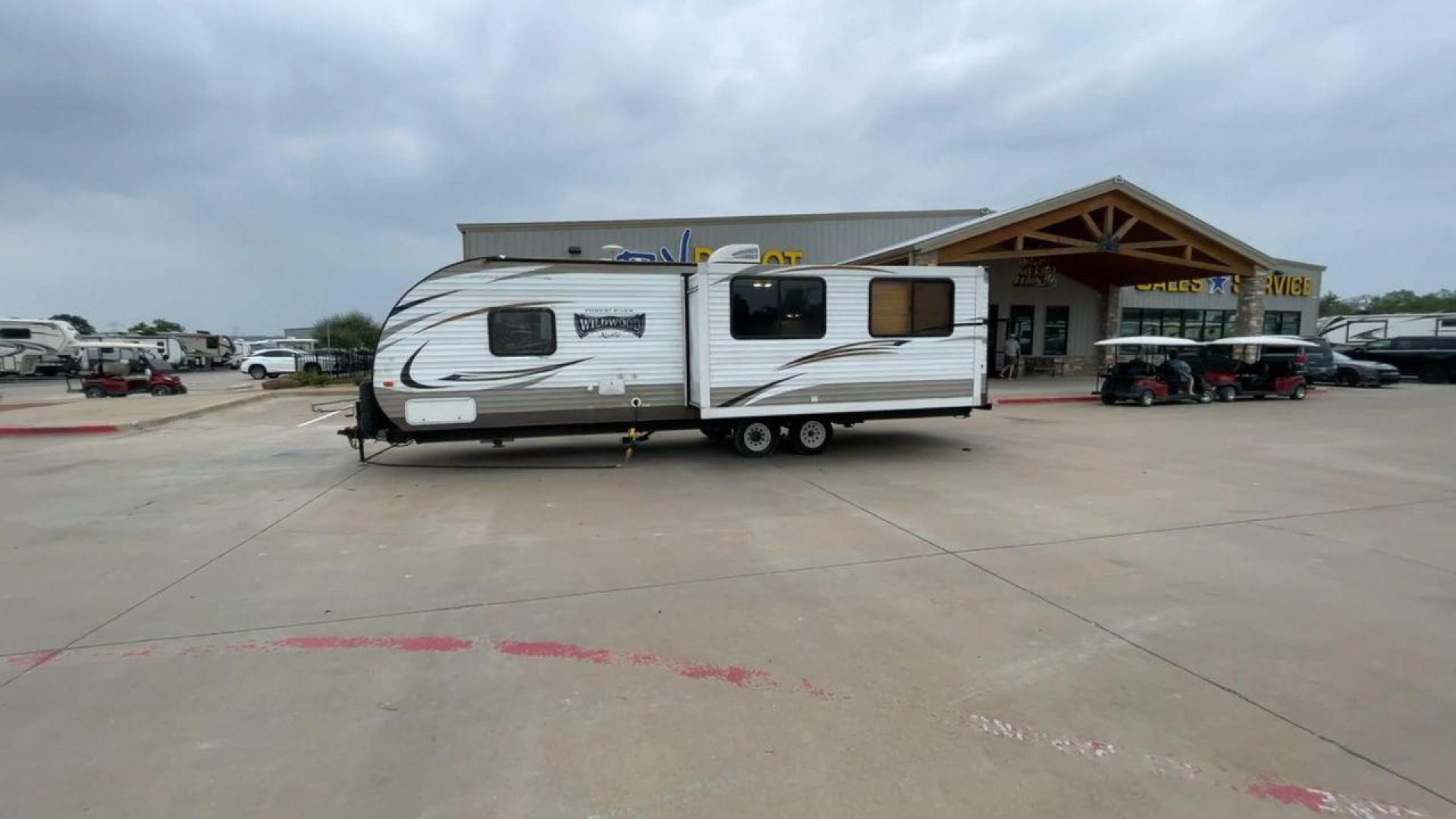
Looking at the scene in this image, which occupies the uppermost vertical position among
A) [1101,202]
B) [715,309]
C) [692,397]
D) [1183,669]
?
[1101,202]

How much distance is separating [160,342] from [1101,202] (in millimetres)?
48780

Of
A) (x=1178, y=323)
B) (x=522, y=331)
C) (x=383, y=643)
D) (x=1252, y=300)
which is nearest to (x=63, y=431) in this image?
(x=522, y=331)

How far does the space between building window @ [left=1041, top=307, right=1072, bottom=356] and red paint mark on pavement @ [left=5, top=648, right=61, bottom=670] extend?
27.6 m

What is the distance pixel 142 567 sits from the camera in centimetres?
534

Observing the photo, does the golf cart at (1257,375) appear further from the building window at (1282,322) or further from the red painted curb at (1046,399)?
the building window at (1282,322)

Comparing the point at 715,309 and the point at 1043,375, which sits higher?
the point at 715,309

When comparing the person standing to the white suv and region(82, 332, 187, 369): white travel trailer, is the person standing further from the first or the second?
region(82, 332, 187, 369): white travel trailer

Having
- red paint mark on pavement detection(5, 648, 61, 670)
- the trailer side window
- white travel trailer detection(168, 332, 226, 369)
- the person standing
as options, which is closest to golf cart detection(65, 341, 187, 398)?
the trailer side window

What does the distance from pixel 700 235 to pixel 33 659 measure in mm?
21438

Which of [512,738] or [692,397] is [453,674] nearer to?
[512,738]

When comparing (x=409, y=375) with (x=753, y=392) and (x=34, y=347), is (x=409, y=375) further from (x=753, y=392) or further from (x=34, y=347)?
(x=34, y=347)

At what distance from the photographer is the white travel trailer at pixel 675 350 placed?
902 centimetres

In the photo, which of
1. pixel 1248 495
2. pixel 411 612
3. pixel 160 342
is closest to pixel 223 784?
pixel 411 612

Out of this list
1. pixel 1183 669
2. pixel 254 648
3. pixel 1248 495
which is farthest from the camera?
pixel 1248 495
